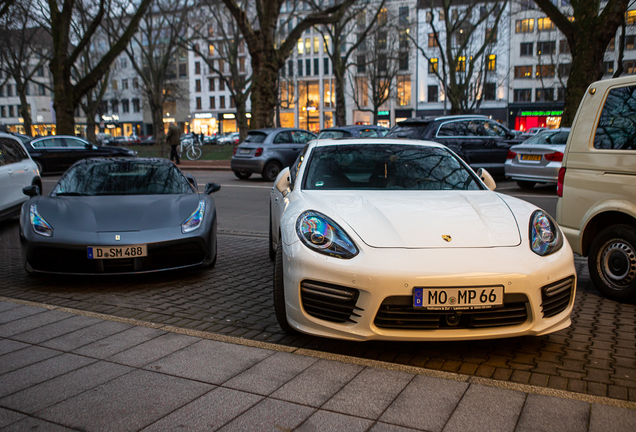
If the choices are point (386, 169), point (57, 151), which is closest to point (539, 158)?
point (386, 169)

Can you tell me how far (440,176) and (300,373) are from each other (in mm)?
2286

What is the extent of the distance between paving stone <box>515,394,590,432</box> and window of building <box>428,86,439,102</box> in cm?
6462

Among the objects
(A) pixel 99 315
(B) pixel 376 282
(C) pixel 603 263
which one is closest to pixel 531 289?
(B) pixel 376 282

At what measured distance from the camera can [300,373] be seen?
3072 mm

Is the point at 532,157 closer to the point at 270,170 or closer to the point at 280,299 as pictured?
the point at 270,170

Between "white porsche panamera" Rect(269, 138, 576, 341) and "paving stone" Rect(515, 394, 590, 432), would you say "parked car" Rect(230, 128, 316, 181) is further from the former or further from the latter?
"paving stone" Rect(515, 394, 590, 432)

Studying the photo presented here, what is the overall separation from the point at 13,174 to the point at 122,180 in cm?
391

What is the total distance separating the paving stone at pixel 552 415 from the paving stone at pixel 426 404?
33cm

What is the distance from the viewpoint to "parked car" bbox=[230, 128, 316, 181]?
16.8 m

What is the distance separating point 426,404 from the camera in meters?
2.69

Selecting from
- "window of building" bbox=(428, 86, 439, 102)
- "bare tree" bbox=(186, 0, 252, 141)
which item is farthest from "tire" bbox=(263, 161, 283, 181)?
"window of building" bbox=(428, 86, 439, 102)

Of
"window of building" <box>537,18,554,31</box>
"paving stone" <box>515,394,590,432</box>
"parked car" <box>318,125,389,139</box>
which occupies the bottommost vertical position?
"paving stone" <box>515,394,590,432</box>

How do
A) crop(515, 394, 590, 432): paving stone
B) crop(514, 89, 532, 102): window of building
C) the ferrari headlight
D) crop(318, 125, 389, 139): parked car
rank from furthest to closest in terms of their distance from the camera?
1. crop(514, 89, 532, 102): window of building
2. crop(318, 125, 389, 139): parked car
3. the ferrari headlight
4. crop(515, 394, 590, 432): paving stone

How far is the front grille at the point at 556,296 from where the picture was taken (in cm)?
325
